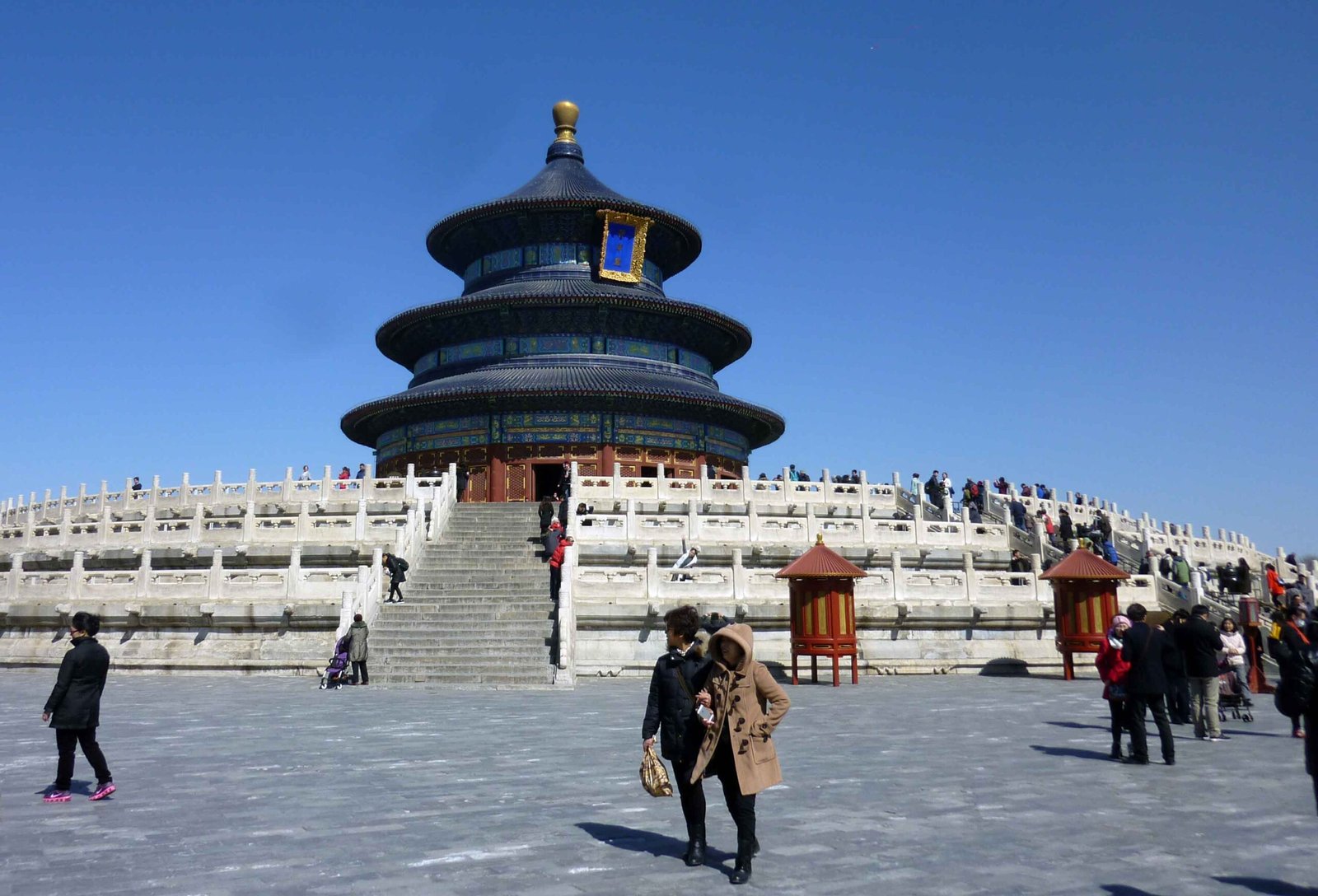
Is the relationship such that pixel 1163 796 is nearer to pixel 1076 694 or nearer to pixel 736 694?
pixel 736 694

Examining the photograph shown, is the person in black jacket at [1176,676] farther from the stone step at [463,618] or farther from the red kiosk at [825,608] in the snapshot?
the stone step at [463,618]

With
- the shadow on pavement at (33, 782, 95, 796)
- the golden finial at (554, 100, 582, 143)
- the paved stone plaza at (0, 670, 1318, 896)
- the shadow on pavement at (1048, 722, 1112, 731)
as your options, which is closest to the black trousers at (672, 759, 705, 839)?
the paved stone plaza at (0, 670, 1318, 896)

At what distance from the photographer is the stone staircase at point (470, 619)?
17609 millimetres

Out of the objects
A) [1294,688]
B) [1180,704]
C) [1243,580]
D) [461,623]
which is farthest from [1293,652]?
[1243,580]

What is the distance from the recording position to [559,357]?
40.2 meters

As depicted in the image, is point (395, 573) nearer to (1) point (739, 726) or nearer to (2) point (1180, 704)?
(2) point (1180, 704)

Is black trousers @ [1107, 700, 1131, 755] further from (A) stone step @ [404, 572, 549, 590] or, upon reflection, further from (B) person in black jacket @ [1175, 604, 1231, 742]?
(A) stone step @ [404, 572, 549, 590]

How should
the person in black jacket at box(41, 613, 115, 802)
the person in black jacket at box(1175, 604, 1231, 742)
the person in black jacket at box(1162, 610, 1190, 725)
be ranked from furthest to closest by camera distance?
the person in black jacket at box(1175, 604, 1231, 742) → the person in black jacket at box(1162, 610, 1190, 725) → the person in black jacket at box(41, 613, 115, 802)

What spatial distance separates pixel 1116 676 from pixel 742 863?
5936 millimetres

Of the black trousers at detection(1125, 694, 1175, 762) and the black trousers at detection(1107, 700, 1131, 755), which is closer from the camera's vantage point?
the black trousers at detection(1125, 694, 1175, 762)

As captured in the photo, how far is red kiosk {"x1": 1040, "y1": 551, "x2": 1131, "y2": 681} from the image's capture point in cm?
1855

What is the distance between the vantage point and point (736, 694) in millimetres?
5961

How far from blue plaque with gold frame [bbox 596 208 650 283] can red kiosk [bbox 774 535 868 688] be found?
26.4m

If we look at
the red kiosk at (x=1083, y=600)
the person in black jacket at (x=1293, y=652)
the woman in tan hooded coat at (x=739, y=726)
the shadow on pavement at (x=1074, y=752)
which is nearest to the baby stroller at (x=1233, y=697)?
the person in black jacket at (x=1293, y=652)
